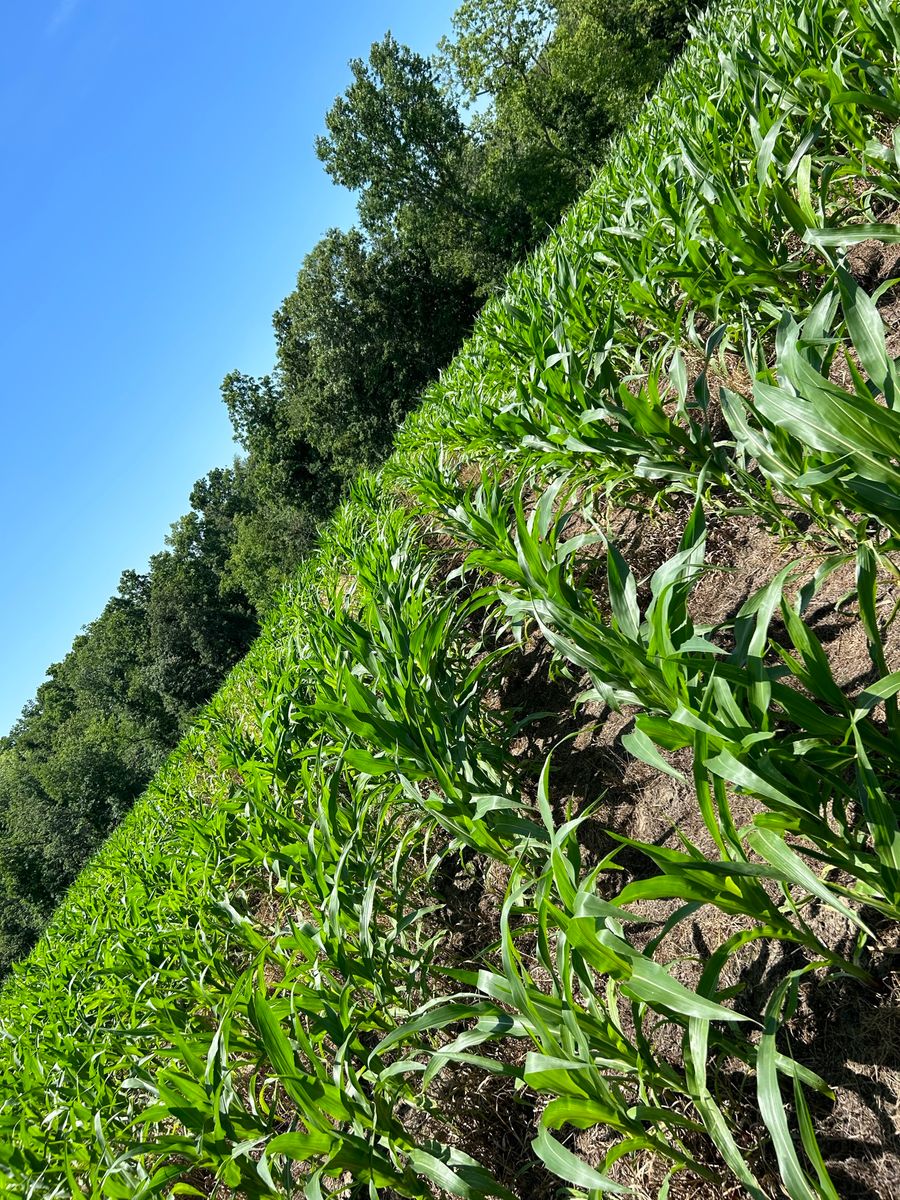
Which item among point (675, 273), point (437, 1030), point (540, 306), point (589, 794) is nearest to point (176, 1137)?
point (437, 1030)

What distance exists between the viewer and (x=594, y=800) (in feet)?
6.94

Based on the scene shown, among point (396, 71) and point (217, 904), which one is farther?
point (396, 71)

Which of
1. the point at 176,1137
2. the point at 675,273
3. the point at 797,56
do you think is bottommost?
the point at 176,1137

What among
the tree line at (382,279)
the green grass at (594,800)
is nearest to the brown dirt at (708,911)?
the green grass at (594,800)

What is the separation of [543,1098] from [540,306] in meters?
3.05

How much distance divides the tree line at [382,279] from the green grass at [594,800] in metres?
21.2

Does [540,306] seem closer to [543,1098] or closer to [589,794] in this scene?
[589,794]

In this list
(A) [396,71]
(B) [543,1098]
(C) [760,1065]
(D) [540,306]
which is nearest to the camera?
(C) [760,1065]

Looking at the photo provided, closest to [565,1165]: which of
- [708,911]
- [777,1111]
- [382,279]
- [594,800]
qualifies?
[777,1111]

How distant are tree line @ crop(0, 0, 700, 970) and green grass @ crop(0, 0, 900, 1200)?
69.6 feet

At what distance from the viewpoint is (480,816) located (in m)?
1.68

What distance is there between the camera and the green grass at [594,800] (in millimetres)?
1130

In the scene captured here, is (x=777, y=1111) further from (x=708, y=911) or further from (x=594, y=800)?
(x=594, y=800)

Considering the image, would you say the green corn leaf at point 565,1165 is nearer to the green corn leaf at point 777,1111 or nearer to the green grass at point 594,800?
the green grass at point 594,800
